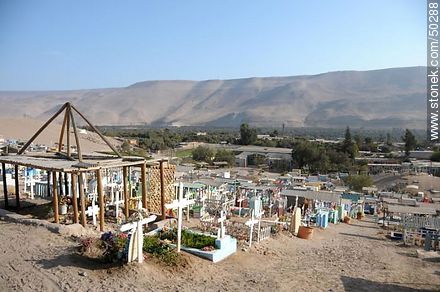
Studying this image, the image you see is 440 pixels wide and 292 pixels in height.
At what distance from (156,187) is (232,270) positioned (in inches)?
222

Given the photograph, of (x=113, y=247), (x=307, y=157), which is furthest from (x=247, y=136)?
(x=113, y=247)

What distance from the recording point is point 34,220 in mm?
11305

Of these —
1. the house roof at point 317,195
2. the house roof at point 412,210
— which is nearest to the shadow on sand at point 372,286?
the house roof at point 317,195

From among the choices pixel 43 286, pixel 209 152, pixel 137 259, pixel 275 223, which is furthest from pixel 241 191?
pixel 209 152

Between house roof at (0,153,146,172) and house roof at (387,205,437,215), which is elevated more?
house roof at (0,153,146,172)

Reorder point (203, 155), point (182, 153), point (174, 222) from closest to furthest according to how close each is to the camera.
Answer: point (174, 222) → point (203, 155) → point (182, 153)

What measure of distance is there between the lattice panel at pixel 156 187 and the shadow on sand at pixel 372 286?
654cm

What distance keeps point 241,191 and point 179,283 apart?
13131 mm

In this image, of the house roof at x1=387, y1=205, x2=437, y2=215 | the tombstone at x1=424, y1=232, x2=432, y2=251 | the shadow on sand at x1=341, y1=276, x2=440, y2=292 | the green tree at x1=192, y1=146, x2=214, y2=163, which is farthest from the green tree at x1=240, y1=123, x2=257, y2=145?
the shadow on sand at x1=341, y1=276, x2=440, y2=292

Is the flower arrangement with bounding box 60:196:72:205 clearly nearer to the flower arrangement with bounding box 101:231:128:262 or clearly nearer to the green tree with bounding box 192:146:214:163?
the flower arrangement with bounding box 101:231:128:262

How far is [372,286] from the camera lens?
33.3 feet

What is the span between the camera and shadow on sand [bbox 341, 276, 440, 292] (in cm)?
994

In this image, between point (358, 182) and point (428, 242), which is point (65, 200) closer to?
point (428, 242)

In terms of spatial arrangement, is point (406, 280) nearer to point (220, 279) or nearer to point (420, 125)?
point (220, 279)
